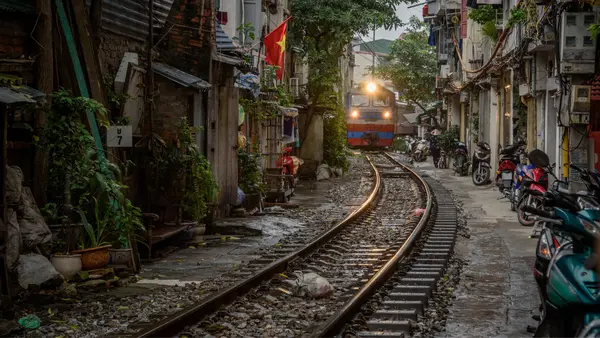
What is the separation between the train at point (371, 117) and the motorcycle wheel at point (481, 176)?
62.5ft

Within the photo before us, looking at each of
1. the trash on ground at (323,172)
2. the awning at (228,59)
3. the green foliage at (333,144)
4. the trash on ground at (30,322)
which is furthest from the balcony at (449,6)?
the trash on ground at (30,322)

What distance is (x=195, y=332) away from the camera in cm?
802

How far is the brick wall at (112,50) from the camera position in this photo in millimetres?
13367

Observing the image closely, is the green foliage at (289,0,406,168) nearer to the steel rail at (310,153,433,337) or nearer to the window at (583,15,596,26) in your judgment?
the window at (583,15,596,26)

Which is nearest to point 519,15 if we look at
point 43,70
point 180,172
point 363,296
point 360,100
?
point 180,172

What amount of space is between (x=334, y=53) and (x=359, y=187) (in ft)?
28.1

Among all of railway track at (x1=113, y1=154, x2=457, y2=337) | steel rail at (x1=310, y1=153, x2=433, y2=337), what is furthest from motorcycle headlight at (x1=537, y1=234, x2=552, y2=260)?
steel rail at (x1=310, y1=153, x2=433, y2=337)

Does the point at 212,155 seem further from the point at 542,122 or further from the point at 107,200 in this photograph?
the point at 542,122

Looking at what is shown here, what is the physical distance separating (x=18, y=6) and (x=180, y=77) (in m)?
4.60

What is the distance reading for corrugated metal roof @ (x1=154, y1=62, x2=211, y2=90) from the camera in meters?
14.6

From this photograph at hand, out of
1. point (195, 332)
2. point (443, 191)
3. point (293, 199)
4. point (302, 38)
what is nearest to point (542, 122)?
point (443, 191)

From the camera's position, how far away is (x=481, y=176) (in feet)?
88.2

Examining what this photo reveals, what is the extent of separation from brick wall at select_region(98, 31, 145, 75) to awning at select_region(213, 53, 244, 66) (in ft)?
8.27

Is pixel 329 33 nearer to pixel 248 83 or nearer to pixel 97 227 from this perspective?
pixel 248 83
